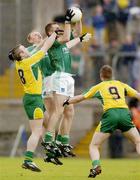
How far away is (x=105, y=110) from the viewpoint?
2023 cm

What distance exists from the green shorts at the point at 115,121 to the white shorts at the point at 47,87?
2873 millimetres

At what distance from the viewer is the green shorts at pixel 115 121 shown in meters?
20.1

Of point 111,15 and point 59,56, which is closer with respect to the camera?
point 59,56

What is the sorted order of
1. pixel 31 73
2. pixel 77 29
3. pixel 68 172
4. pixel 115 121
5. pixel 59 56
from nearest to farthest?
pixel 115 121 → pixel 31 73 → pixel 68 172 → pixel 59 56 → pixel 77 29

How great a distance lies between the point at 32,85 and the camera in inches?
838

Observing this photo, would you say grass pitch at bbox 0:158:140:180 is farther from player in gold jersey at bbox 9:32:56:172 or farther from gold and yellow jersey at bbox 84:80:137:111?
gold and yellow jersey at bbox 84:80:137:111

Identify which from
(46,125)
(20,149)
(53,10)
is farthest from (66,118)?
(53,10)

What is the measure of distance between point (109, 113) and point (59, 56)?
2861 millimetres

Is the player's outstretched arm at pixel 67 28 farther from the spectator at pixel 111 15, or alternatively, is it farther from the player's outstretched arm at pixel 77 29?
the spectator at pixel 111 15

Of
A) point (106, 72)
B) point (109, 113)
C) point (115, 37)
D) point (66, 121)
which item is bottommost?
point (66, 121)

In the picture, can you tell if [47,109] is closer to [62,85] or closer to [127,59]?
[62,85]

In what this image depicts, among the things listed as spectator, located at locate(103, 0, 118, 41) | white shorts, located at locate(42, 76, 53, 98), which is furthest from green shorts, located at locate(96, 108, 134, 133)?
spectator, located at locate(103, 0, 118, 41)

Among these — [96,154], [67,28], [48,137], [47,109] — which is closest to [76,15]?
[67,28]

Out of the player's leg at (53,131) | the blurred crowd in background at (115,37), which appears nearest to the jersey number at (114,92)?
the player's leg at (53,131)
